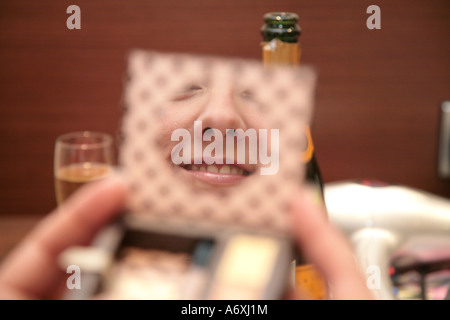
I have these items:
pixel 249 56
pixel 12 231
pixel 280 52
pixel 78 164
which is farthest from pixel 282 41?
pixel 12 231

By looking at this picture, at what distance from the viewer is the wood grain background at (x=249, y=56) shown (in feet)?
3.33

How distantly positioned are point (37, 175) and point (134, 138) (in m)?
0.91

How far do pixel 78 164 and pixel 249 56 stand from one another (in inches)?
19.9

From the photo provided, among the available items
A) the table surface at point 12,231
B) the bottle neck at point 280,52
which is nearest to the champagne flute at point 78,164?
the table surface at point 12,231

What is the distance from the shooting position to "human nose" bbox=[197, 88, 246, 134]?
37 cm

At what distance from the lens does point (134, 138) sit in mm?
351

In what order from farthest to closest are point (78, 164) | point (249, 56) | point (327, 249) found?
point (249, 56) < point (78, 164) < point (327, 249)

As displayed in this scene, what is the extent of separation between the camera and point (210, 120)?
39cm

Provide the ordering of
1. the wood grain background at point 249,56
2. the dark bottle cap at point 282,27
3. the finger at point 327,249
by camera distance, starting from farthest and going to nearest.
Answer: the wood grain background at point 249,56, the dark bottle cap at point 282,27, the finger at point 327,249

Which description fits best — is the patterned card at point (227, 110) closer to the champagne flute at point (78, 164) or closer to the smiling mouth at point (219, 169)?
the smiling mouth at point (219, 169)

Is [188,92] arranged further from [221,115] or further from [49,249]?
[49,249]

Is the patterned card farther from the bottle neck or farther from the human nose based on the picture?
the bottle neck

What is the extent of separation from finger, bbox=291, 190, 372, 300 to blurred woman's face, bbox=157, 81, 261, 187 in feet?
0.19

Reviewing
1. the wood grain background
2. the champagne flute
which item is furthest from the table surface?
the wood grain background
